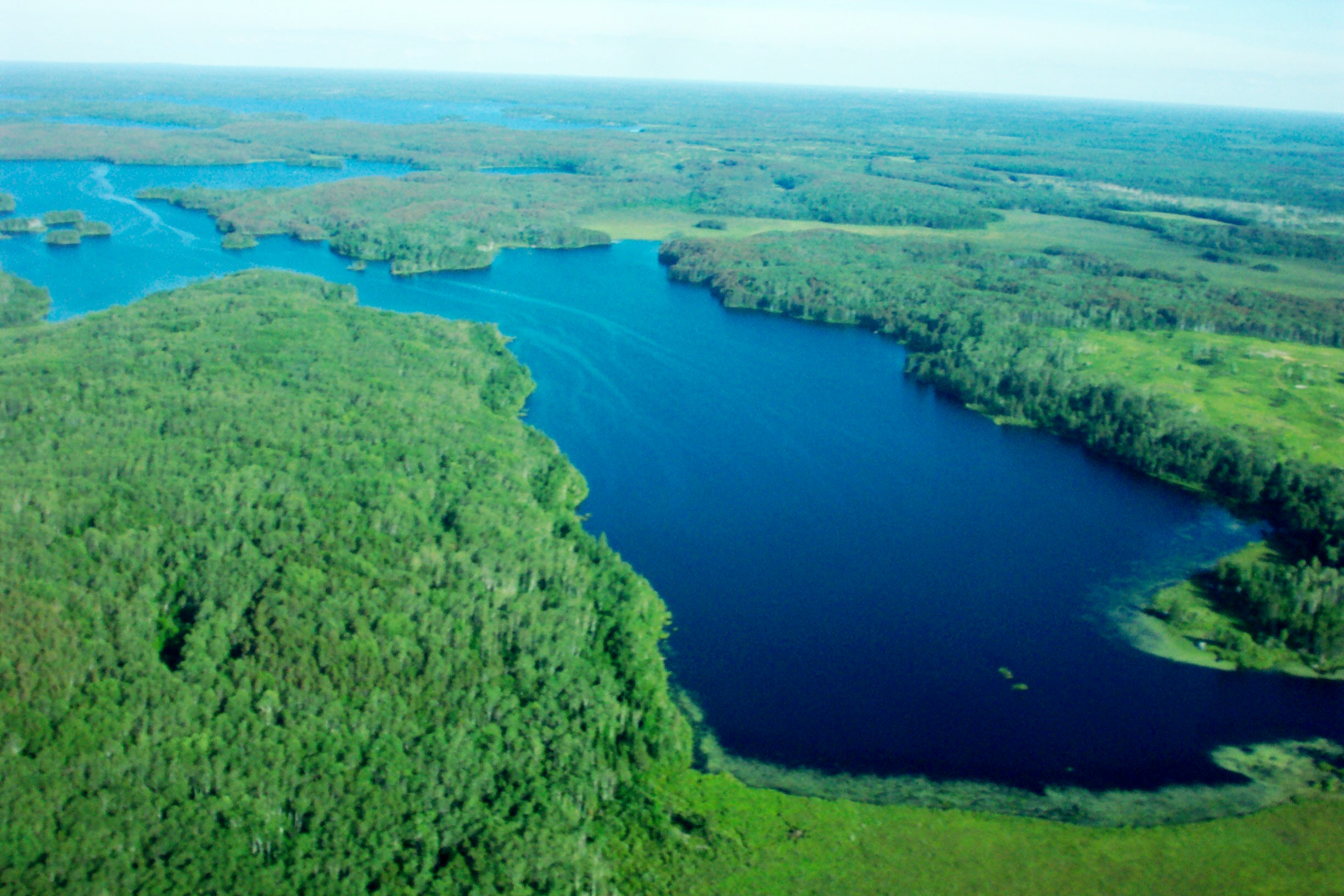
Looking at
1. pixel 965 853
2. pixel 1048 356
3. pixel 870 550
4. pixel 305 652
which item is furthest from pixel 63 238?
pixel 965 853

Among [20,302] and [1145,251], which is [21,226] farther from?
[1145,251]

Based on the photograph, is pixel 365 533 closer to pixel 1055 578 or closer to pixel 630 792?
pixel 630 792

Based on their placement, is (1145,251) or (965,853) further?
(1145,251)

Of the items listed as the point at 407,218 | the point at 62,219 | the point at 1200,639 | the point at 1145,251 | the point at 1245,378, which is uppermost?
the point at 1145,251

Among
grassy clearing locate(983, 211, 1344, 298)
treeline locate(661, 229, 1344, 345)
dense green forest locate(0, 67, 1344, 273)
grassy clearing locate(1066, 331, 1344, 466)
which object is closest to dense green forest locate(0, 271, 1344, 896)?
grassy clearing locate(1066, 331, 1344, 466)

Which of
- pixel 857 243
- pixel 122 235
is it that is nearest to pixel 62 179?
pixel 122 235

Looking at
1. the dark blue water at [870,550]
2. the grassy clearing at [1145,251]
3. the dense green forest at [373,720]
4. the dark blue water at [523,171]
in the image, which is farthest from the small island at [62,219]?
the grassy clearing at [1145,251]
